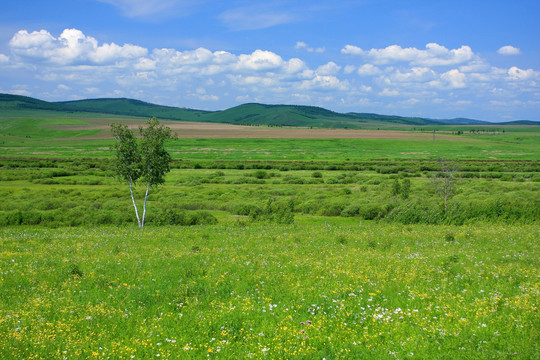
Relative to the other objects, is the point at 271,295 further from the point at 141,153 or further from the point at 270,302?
the point at 141,153

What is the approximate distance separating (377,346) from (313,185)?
218 feet

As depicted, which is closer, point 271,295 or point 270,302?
point 270,302

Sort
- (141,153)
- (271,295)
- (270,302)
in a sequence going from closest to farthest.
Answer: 1. (270,302)
2. (271,295)
3. (141,153)

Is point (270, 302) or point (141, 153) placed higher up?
point (141, 153)

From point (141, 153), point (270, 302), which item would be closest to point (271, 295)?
point (270, 302)

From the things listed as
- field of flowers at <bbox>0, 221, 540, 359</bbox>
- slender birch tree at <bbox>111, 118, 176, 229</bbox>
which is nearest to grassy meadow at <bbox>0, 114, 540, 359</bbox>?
field of flowers at <bbox>0, 221, 540, 359</bbox>

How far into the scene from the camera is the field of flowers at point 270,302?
312 inches

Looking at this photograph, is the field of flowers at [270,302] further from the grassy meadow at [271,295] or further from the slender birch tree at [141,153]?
the slender birch tree at [141,153]

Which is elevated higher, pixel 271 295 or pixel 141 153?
pixel 141 153

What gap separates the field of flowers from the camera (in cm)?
793

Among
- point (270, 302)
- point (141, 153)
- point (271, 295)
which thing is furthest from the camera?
point (141, 153)

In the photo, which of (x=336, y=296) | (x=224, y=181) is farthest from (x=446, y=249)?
(x=224, y=181)

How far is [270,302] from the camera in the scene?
1027 centimetres

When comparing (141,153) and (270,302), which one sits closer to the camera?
(270,302)
